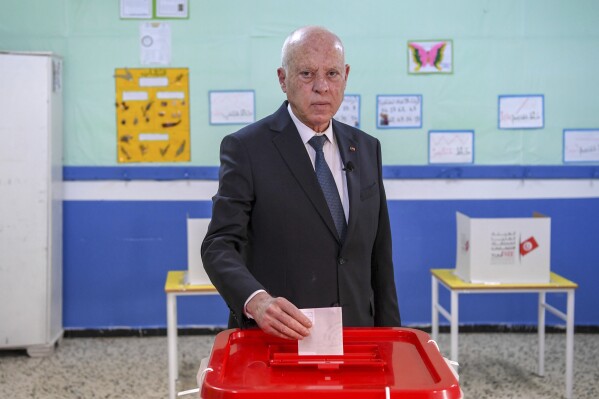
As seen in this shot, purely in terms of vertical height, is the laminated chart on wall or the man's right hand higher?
the laminated chart on wall

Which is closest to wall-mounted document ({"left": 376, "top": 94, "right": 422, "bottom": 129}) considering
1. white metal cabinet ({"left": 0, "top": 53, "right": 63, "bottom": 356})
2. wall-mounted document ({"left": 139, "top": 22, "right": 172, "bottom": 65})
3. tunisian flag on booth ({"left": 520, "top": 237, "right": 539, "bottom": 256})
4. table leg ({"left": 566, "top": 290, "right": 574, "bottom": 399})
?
tunisian flag on booth ({"left": 520, "top": 237, "right": 539, "bottom": 256})

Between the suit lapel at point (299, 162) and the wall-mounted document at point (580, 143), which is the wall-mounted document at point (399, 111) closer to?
the wall-mounted document at point (580, 143)

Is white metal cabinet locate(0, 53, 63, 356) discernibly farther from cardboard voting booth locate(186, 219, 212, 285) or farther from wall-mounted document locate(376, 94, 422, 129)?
wall-mounted document locate(376, 94, 422, 129)

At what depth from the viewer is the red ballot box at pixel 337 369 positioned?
1.09 meters

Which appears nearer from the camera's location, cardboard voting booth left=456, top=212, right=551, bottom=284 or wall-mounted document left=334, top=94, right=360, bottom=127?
cardboard voting booth left=456, top=212, right=551, bottom=284

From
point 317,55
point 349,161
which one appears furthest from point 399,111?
point 317,55

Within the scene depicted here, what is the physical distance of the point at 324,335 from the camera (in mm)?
1278

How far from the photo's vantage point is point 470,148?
14.9 ft

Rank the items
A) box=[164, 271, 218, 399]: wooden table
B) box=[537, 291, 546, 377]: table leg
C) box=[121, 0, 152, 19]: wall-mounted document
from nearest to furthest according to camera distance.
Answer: box=[164, 271, 218, 399]: wooden table → box=[537, 291, 546, 377]: table leg → box=[121, 0, 152, 19]: wall-mounted document

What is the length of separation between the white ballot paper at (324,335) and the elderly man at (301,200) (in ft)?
1.21

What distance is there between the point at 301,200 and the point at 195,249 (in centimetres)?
184

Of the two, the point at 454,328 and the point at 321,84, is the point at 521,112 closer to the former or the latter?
the point at 454,328

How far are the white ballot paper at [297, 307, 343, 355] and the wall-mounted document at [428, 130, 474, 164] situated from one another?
3.36m

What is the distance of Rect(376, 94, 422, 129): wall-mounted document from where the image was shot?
448 cm
